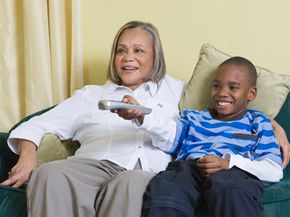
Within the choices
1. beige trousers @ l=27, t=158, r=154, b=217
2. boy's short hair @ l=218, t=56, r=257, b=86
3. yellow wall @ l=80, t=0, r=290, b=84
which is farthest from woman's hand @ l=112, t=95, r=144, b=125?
yellow wall @ l=80, t=0, r=290, b=84

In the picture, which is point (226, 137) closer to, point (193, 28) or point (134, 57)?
point (134, 57)

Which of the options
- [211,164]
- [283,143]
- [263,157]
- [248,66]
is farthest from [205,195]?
[248,66]

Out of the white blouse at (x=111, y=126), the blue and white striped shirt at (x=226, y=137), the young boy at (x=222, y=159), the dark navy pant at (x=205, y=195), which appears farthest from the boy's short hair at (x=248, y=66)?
the dark navy pant at (x=205, y=195)

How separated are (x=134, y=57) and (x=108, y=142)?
1.11ft

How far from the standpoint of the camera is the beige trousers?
129 cm

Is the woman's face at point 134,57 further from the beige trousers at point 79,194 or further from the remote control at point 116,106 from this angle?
the beige trousers at point 79,194

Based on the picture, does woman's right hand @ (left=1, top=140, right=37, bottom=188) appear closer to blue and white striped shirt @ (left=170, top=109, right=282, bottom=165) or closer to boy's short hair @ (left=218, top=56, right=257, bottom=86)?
blue and white striped shirt @ (left=170, top=109, right=282, bottom=165)

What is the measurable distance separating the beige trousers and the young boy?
0.14ft

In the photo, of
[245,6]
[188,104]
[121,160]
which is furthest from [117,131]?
[245,6]

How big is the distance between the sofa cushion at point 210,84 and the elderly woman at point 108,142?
7cm

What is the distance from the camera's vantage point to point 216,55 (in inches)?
Answer: 71.3

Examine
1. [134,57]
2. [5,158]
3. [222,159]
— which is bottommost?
[5,158]

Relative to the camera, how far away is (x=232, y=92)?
1.61 metres

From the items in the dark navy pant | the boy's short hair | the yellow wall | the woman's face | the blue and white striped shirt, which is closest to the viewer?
the dark navy pant
